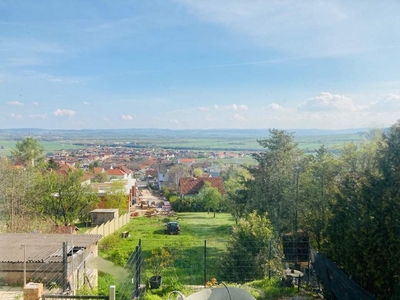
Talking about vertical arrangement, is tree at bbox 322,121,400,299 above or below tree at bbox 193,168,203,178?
above

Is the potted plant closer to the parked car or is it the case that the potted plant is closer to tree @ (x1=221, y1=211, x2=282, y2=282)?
tree @ (x1=221, y1=211, x2=282, y2=282)

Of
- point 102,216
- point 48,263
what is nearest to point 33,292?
point 48,263

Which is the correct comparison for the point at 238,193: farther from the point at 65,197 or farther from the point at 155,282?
the point at 155,282

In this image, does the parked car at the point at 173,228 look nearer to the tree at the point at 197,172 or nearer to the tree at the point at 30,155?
the tree at the point at 197,172

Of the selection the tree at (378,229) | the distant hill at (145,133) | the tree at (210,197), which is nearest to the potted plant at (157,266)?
the tree at (378,229)

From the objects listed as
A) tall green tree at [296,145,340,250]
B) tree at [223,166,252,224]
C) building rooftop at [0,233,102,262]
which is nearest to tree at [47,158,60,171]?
building rooftop at [0,233,102,262]

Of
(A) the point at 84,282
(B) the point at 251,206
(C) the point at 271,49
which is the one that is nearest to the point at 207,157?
(B) the point at 251,206

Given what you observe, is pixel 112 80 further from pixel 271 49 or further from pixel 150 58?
pixel 271 49

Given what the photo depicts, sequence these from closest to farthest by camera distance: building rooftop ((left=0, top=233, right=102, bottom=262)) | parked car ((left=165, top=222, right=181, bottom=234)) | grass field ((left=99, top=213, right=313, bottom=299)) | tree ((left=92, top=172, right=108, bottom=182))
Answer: building rooftop ((left=0, top=233, right=102, bottom=262)), grass field ((left=99, top=213, right=313, bottom=299)), parked car ((left=165, top=222, right=181, bottom=234)), tree ((left=92, top=172, right=108, bottom=182))
